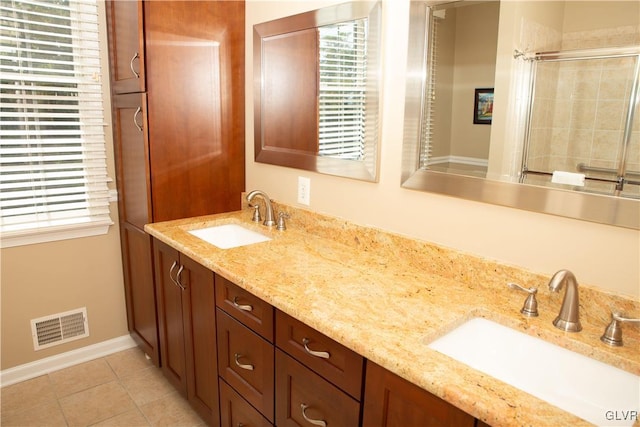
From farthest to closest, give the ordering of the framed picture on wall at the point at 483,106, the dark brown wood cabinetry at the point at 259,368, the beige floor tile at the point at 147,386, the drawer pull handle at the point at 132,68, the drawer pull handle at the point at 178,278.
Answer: the beige floor tile at the point at 147,386
the drawer pull handle at the point at 132,68
the drawer pull handle at the point at 178,278
the framed picture on wall at the point at 483,106
the dark brown wood cabinetry at the point at 259,368

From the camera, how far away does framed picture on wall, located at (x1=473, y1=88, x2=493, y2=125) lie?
Result: 146 centimetres

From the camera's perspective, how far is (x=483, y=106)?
147cm

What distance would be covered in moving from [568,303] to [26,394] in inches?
103

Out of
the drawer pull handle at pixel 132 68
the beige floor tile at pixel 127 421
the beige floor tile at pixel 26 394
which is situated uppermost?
the drawer pull handle at pixel 132 68

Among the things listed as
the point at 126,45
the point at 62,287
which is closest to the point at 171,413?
the point at 62,287

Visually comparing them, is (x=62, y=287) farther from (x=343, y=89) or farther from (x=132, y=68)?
(x=343, y=89)

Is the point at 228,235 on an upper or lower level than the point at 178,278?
upper

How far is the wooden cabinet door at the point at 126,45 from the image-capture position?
2.13 m

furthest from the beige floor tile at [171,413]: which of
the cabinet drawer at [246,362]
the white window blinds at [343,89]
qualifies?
the white window blinds at [343,89]

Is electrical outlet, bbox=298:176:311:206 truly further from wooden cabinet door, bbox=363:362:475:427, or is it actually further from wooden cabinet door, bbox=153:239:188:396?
wooden cabinet door, bbox=363:362:475:427

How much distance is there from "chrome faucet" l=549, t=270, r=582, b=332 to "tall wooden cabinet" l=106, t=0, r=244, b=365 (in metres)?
1.80

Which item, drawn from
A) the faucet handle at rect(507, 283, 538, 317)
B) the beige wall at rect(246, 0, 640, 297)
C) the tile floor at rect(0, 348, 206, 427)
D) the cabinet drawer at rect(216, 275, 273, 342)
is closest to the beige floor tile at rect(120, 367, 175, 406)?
the tile floor at rect(0, 348, 206, 427)

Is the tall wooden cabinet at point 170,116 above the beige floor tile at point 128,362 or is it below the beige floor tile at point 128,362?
above

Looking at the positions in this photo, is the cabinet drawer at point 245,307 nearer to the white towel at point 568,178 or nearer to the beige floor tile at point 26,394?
the white towel at point 568,178
